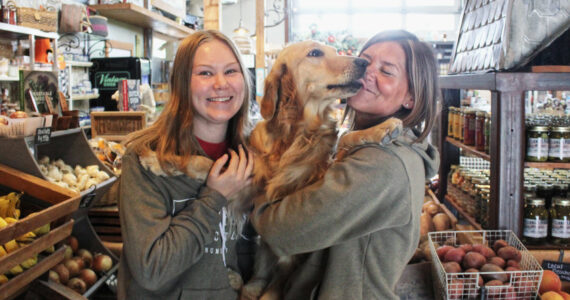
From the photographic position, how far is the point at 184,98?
5.21 feet

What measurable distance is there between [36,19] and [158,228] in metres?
4.60

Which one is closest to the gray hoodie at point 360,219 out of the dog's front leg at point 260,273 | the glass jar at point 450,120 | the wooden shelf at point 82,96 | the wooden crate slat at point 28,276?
the dog's front leg at point 260,273

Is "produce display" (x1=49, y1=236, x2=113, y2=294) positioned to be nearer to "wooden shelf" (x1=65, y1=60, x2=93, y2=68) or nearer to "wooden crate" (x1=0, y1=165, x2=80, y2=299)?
"wooden crate" (x1=0, y1=165, x2=80, y2=299)

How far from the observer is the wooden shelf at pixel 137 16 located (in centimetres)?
667

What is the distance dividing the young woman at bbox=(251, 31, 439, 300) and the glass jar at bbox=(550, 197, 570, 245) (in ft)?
4.48

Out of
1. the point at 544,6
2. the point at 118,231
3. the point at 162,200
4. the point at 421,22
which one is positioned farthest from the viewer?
the point at 421,22

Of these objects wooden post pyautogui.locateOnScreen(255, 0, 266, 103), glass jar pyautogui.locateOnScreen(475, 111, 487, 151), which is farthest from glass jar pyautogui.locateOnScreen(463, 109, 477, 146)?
wooden post pyautogui.locateOnScreen(255, 0, 266, 103)

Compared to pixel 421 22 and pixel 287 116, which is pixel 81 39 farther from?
pixel 421 22

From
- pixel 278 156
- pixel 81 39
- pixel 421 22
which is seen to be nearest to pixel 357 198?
pixel 278 156

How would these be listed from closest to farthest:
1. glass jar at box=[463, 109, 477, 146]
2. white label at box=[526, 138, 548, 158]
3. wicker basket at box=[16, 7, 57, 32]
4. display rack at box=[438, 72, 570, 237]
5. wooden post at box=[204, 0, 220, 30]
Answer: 1. display rack at box=[438, 72, 570, 237]
2. white label at box=[526, 138, 548, 158]
3. glass jar at box=[463, 109, 477, 146]
4. wooden post at box=[204, 0, 220, 30]
5. wicker basket at box=[16, 7, 57, 32]

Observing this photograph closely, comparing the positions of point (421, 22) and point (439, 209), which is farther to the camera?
point (421, 22)

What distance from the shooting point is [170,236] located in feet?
4.59

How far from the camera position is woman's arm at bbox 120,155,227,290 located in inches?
54.0

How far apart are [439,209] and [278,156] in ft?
6.73
